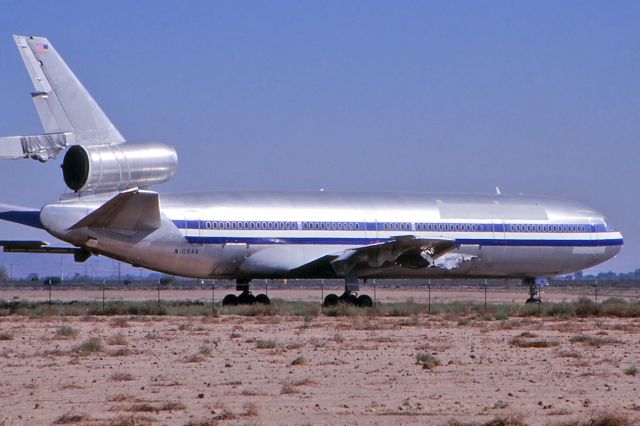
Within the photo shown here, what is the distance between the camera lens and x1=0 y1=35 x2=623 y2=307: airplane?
34.9m

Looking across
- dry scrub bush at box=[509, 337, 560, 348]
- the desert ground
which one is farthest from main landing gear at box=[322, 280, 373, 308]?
dry scrub bush at box=[509, 337, 560, 348]

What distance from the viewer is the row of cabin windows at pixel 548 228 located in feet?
148

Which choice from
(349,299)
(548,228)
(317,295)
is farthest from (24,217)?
(317,295)

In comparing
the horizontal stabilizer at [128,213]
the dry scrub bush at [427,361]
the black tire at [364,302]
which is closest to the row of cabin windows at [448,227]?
the black tire at [364,302]

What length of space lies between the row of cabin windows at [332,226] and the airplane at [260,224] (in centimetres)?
5

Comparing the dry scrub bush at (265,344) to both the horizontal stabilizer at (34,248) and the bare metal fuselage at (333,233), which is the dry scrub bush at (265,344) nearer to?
the bare metal fuselage at (333,233)

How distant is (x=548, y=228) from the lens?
1809 inches

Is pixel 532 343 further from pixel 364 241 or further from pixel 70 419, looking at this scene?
pixel 364 241

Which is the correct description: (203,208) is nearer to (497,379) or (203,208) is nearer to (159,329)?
(159,329)

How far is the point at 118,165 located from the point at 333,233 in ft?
31.8

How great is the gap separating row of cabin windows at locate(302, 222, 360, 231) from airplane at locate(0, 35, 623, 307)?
0.15 feet

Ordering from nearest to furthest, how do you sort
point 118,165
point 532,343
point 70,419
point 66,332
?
point 70,419 < point 532,343 < point 66,332 < point 118,165

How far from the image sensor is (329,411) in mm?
15102

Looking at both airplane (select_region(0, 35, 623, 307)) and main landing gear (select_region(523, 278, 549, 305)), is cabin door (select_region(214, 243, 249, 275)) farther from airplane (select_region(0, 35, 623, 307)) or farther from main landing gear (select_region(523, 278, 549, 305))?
main landing gear (select_region(523, 278, 549, 305))
